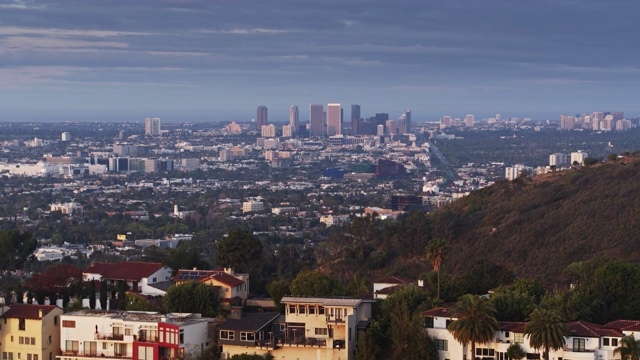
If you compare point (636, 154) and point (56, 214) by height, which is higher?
point (636, 154)

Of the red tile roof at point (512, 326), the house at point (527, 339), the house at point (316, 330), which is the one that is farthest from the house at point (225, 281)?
the red tile roof at point (512, 326)

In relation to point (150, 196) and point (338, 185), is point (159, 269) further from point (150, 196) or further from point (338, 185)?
point (338, 185)

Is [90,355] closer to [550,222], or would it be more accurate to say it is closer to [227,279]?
[227,279]

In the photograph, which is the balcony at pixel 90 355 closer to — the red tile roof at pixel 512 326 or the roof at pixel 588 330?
the red tile roof at pixel 512 326

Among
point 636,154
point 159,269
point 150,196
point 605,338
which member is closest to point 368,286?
point 159,269

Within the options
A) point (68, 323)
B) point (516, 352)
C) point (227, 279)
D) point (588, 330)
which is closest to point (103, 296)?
point (227, 279)
